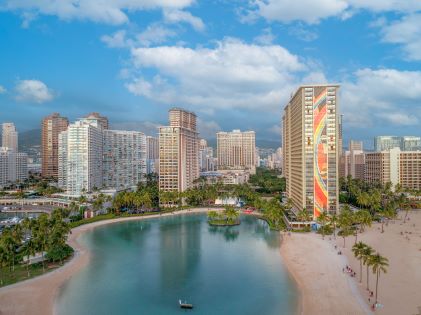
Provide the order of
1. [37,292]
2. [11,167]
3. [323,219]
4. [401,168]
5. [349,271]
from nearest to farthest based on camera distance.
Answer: [37,292] < [349,271] < [323,219] < [401,168] < [11,167]

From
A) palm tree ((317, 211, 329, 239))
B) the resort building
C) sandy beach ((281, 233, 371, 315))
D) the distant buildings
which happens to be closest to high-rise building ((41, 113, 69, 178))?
palm tree ((317, 211, 329, 239))

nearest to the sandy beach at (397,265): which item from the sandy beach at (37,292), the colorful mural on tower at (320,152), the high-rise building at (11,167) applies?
the colorful mural on tower at (320,152)

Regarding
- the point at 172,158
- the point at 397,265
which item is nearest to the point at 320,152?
the point at 397,265

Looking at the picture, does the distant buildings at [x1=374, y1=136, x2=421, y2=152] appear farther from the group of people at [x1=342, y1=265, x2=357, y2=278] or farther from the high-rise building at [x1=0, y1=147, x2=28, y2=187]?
the high-rise building at [x1=0, y1=147, x2=28, y2=187]

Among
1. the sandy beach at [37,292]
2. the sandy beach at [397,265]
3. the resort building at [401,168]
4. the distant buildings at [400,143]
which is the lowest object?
the sandy beach at [37,292]

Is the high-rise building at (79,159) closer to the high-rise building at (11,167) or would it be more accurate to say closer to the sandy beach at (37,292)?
the high-rise building at (11,167)

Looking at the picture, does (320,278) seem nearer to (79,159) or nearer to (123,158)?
(79,159)
